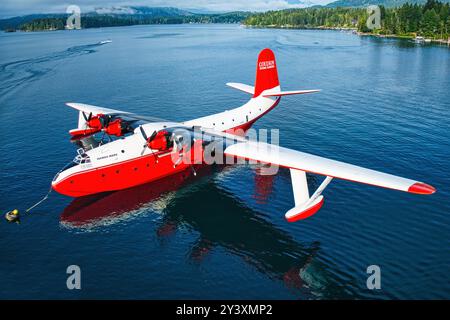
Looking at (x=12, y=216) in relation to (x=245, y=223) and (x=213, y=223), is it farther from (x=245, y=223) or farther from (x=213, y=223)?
(x=245, y=223)

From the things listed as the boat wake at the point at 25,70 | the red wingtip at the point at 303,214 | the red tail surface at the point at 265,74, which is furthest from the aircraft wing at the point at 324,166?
the boat wake at the point at 25,70

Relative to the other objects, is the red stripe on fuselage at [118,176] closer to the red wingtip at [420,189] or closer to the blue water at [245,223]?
the blue water at [245,223]

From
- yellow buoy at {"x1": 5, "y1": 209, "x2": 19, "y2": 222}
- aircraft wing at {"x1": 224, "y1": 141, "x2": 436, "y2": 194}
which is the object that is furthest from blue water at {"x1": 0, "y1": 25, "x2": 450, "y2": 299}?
aircraft wing at {"x1": 224, "y1": 141, "x2": 436, "y2": 194}

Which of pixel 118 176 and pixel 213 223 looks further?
pixel 118 176

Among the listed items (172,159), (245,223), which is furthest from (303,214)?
(172,159)

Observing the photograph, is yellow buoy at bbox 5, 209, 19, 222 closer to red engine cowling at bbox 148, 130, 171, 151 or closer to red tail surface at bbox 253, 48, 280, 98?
red engine cowling at bbox 148, 130, 171, 151
